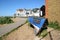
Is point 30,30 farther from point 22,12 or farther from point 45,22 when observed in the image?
point 22,12

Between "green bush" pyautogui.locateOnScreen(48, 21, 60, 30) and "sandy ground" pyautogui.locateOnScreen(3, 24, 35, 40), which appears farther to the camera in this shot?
"sandy ground" pyautogui.locateOnScreen(3, 24, 35, 40)

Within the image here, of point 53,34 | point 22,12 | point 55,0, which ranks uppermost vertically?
point 55,0

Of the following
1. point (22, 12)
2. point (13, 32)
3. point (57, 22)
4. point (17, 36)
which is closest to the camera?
point (57, 22)

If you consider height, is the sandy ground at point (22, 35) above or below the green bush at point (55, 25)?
below

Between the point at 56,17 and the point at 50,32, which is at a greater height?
the point at 56,17

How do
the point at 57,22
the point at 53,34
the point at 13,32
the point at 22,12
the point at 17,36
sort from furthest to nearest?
the point at 22,12 → the point at 13,32 → the point at 17,36 → the point at 57,22 → the point at 53,34

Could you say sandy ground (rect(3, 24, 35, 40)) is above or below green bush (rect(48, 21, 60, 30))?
below

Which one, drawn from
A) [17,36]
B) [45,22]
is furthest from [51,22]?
[17,36]

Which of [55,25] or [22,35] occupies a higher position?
[55,25]

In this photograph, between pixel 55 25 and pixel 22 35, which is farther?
pixel 22 35

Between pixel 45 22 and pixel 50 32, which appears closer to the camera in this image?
pixel 50 32

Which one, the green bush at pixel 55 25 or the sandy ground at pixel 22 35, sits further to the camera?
the sandy ground at pixel 22 35

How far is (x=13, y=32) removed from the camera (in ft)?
48.8

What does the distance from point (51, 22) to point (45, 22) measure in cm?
47
